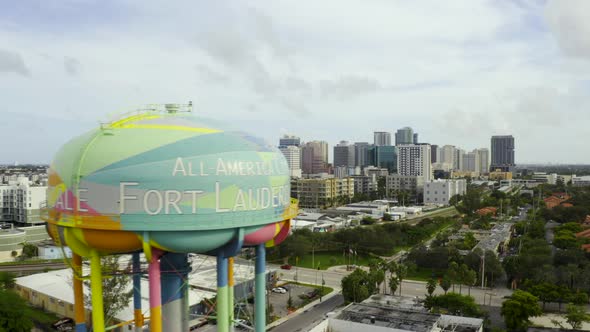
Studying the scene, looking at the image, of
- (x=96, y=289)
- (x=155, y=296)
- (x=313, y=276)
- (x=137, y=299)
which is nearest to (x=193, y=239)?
(x=155, y=296)

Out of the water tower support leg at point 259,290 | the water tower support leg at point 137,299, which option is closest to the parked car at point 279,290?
the water tower support leg at point 137,299

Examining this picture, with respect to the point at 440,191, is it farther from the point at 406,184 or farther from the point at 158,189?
the point at 158,189

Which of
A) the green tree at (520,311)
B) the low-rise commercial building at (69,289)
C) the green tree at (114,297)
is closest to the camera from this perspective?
the green tree at (114,297)

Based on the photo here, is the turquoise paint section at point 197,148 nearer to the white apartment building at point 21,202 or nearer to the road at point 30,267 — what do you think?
the road at point 30,267

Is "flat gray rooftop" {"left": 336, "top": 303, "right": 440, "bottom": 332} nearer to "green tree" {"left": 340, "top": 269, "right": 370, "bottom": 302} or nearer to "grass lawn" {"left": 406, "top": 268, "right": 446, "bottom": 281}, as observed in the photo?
"green tree" {"left": 340, "top": 269, "right": 370, "bottom": 302}

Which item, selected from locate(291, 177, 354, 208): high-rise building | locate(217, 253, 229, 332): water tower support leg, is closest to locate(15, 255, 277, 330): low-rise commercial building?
locate(217, 253, 229, 332): water tower support leg

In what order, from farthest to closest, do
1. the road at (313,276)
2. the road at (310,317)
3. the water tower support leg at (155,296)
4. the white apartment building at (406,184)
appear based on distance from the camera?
the white apartment building at (406,184) → the road at (313,276) → the road at (310,317) → the water tower support leg at (155,296)
